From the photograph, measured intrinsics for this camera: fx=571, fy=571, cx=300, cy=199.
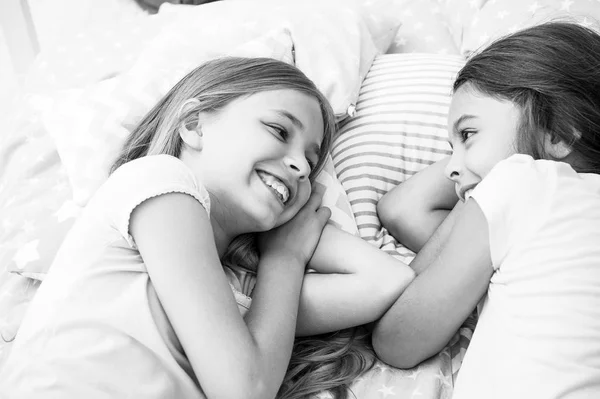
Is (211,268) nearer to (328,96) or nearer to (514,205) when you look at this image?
(514,205)

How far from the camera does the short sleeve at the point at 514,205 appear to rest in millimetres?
865

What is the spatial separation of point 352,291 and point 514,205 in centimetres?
31

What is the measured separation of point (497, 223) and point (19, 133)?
1.22m

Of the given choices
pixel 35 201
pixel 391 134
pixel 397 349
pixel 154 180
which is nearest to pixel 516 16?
pixel 391 134

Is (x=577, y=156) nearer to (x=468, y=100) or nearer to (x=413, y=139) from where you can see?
(x=468, y=100)

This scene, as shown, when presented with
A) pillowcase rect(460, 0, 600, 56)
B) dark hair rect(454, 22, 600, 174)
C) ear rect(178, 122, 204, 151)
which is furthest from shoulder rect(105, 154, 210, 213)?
pillowcase rect(460, 0, 600, 56)

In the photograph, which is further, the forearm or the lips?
the lips

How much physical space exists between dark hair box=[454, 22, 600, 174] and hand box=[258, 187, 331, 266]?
0.40 meters

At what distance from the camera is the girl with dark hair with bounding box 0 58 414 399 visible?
30.4 inches

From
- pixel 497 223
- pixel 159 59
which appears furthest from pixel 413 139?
pixel 159 59

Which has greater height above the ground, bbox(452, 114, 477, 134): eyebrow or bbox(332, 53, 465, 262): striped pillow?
bbox(452, 114, 477, 134): eyebrow

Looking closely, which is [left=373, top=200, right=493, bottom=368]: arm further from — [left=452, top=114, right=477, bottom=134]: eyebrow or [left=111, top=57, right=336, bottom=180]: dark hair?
[left=111, top=57, right=336, bottom=180]: dark hair

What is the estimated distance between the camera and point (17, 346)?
0.79m

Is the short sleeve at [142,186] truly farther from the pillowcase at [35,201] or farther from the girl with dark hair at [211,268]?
the pillowcase at [35,201]
